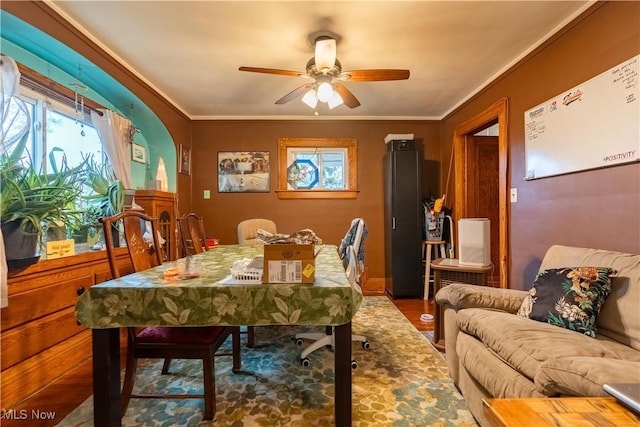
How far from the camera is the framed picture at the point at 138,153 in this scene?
3199 mm

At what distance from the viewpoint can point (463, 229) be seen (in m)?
2.47

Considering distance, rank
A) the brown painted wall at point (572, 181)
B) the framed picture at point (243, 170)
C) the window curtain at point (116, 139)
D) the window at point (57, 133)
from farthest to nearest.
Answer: the framed picture at point (243, 170)
the window curtain at point (116, 139)
the window at point (57, 133)
the brown painted wall at point (572, 181)

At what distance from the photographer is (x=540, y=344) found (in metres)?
1.26

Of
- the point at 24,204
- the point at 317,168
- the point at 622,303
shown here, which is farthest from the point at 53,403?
the point at 317,168

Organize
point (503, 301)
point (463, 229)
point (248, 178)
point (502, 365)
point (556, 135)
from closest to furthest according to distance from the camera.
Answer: point (502, 365), point (503, 301), point (556, 135), point (463, 229), point (248, 178)

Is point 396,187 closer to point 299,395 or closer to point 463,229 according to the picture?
point 463,229

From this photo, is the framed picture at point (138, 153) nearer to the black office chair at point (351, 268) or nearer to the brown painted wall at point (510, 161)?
the brown painted wall at point (510, 161)

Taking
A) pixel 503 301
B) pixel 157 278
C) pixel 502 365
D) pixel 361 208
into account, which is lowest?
pixel 502 365

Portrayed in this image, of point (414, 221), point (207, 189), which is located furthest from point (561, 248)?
point (207, 189)

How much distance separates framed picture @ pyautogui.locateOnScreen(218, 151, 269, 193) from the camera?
4172mm

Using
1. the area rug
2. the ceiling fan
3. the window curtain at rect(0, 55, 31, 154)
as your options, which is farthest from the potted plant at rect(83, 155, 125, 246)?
the ceiling fan

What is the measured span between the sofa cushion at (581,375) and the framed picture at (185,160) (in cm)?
392

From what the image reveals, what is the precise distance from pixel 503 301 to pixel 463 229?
0.80 meters

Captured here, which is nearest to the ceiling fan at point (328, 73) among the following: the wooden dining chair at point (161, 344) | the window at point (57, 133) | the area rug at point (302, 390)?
the wooden dining chair at point (161, 344)
